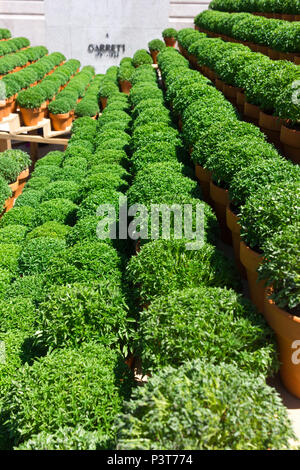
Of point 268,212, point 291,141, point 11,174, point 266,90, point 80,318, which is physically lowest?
point 11,174

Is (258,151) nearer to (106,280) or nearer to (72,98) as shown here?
(106,280)

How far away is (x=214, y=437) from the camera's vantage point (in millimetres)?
2443

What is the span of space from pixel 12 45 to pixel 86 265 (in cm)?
2208

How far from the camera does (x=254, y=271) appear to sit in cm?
377

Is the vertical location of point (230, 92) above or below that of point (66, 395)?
above

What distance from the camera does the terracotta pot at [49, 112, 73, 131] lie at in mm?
18531

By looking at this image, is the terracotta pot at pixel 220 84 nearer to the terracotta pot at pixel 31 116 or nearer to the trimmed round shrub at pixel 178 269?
the trimmed round shrub at pixel 178 269

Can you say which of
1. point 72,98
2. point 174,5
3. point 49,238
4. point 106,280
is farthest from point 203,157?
point 174,5

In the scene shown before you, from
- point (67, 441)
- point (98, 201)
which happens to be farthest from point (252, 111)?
point (67, 441)

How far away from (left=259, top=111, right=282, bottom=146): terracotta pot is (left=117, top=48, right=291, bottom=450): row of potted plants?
5.10 feet

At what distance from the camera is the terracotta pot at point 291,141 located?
199 inches

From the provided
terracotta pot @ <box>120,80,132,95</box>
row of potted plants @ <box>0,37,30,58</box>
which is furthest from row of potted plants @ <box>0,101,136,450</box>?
row of potted plants @ <box>0,37,30,58</box>

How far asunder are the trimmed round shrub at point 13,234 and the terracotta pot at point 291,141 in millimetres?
5717

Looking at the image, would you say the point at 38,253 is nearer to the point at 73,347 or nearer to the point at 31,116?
the point at 73,347
